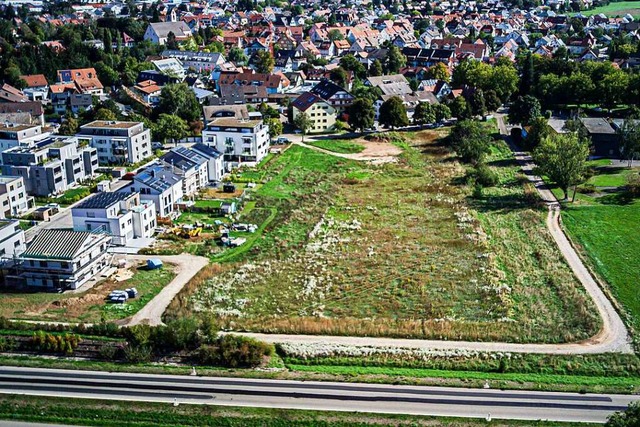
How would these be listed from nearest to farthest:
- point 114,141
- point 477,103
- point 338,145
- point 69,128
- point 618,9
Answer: point 114,141
point 69,128
point 338,145
point 477,103
point 618,9

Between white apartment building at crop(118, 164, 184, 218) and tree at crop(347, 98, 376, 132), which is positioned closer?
white apartment building at crop(118, 164, 184, 218)

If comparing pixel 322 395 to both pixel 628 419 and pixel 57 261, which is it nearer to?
pixel 628 419

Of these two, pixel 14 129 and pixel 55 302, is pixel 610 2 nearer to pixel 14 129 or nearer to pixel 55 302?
pixel 14 129

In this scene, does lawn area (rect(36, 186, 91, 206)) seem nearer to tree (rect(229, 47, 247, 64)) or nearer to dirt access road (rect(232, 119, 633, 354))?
Result: dirt access road (rect(232, 119, 633, 354))

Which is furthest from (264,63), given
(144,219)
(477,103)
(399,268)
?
(399,268)

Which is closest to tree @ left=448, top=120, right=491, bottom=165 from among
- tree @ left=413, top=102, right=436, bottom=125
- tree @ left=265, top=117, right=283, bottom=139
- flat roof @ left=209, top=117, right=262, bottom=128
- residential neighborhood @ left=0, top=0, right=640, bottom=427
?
residential neighborhood @ left=0, top=0, right=640, bottom=427

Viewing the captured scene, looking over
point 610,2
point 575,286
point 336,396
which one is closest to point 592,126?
point 575,286
